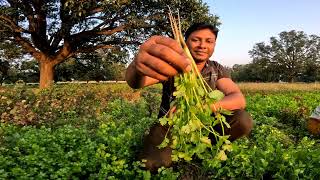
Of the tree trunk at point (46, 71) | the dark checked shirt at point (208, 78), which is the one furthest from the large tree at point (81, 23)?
the dark checked shirt at point (208, 78)

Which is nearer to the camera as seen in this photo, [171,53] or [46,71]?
[171,53]

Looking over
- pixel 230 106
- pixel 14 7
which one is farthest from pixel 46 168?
pixel 14 7

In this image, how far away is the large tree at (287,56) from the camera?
90.1 m

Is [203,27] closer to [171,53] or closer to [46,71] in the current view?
[171,53]

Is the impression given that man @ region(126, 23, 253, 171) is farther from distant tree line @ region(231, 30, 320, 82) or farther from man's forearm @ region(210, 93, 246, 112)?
distant tree line @ region(231, 30, 320, 82)

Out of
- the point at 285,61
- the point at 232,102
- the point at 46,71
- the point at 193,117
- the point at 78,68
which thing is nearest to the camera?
the point at 193,117

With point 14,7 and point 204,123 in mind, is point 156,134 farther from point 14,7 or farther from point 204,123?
point 14,7

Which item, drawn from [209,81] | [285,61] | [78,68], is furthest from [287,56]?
[209,81]

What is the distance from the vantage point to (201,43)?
4320mm

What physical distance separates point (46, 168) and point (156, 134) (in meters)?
1.11

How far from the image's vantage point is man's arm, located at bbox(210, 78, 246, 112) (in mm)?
3959

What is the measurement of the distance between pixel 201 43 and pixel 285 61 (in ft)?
299

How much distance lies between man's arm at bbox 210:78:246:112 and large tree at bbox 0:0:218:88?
17.8 m

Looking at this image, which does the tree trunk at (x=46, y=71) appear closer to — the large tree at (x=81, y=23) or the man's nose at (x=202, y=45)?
the large tree at (x=81, y=23)
